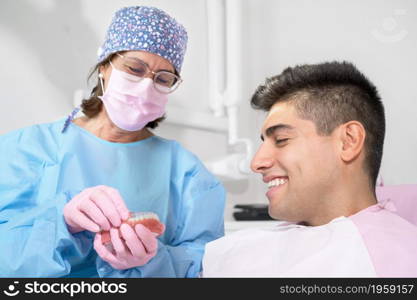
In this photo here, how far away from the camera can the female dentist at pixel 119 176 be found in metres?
1.13

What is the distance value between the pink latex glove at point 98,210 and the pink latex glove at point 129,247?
0.03 metres

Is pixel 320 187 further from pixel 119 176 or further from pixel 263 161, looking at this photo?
pixel 119 176

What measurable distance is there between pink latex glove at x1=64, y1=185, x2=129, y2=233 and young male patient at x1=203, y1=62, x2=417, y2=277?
0.88ft

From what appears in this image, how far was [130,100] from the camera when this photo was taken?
1428mm

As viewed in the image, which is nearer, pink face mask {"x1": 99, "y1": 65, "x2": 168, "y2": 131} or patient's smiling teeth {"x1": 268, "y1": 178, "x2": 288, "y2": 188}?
patient's smiling teeth {"x1": 268, "y1": 178, "x2": 288, "y2": 188}

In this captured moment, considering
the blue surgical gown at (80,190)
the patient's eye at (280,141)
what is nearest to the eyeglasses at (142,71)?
the blue surgical gown at (80,190)

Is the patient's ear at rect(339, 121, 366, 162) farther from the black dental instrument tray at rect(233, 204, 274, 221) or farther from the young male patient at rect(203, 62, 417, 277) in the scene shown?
the black dental instrument tray at rect(233, 204, 274, 221)

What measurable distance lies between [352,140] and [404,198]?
532 mm

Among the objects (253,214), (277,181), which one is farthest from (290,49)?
(277,181)

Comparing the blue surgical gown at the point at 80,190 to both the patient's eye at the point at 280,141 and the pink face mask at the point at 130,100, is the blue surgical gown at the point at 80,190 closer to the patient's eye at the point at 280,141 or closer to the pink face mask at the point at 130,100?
the pink face mask at the point at 130,100

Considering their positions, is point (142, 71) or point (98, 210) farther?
point (142, 71)

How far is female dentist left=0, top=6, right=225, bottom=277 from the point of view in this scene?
1.13 metres

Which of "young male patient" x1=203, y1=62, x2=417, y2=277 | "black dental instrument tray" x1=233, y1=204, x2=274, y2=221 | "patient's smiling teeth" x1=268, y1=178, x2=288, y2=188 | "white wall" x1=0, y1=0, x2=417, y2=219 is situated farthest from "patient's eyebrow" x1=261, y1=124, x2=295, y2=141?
"white wall" x1=0, y1=0, x2=417, y2=219

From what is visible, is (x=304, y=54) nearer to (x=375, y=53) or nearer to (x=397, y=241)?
(x=375, y=53)
